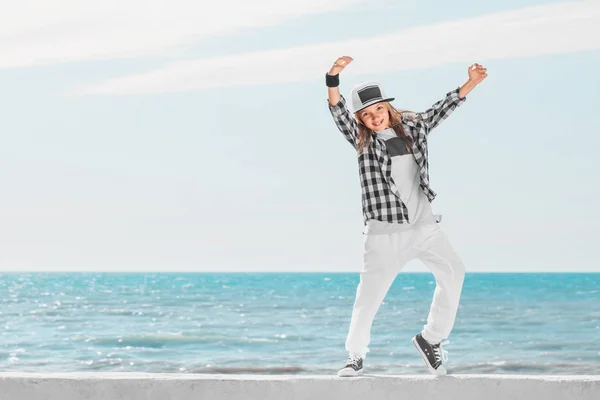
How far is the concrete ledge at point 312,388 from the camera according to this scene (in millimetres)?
3680

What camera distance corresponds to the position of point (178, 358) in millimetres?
19234

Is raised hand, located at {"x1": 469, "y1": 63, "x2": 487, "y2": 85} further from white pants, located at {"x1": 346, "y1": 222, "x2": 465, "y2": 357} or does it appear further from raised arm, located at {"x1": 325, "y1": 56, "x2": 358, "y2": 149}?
white pants, located at {"x1": 346, "y1": 222, "x2": 465, "y2": 357}

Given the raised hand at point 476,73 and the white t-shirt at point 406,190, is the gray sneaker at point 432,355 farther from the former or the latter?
the raised hand at point 476,73

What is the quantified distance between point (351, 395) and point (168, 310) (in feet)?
94.1

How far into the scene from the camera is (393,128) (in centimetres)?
398

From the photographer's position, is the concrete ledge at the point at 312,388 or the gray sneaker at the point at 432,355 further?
the gray sneaker at the point at 432,355

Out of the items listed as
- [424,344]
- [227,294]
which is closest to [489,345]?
[424,344]

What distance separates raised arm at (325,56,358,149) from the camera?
3820 mm

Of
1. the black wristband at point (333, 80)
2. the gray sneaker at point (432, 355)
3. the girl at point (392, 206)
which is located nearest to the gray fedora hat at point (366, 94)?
the girl at point (392, 206)

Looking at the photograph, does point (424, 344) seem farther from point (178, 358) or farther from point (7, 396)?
point (178, 358)

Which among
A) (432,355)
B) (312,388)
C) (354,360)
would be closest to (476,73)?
(432,355)

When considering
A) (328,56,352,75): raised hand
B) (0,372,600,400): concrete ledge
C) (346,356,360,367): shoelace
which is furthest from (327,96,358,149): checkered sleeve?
(0,372,600,400): concrete ledge

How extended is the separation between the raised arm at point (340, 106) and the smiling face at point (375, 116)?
A: 0.05 metres

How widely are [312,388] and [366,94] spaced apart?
130 centimetres
